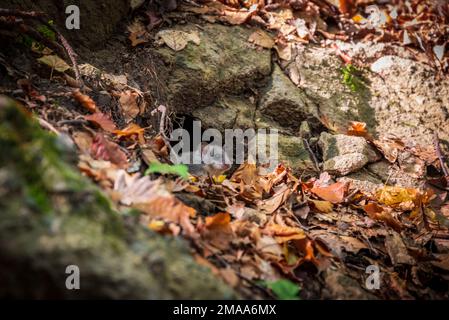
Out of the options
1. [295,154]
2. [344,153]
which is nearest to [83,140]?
[295,154]

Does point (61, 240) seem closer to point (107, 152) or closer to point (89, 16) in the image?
point (107, 152)

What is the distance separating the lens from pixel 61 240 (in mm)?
951

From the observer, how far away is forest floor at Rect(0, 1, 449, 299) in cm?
158

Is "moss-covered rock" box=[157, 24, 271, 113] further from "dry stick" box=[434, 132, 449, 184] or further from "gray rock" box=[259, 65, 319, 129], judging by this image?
"dry stick" box=[434, 132, 449, 184]

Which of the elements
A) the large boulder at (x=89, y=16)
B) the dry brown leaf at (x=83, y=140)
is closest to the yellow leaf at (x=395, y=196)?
the dry brown leaf at (x=83, y=140)

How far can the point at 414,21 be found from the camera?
3887 millimetres

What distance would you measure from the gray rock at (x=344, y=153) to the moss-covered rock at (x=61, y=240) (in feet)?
6.44

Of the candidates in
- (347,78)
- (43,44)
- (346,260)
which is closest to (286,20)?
(347,78)

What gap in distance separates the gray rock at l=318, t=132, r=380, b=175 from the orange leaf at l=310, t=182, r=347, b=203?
51cm

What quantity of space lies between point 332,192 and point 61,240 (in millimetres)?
1776

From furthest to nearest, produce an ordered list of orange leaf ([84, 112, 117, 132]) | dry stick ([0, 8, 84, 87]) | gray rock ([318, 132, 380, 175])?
gray rock ([318, 132, 380, 175]), dry stick ([0, 8, 84, 87]), orange leaf ([84, 112, 117, 132])

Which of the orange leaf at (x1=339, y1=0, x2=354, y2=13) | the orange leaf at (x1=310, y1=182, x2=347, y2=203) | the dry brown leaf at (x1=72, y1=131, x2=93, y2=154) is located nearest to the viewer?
the dry brown leaf at (x1=72, y1=131, x2=93, y2=154)

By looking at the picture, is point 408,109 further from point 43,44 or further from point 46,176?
point 46,176

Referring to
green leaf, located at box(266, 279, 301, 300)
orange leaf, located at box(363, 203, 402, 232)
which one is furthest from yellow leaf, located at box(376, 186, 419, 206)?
green leaf, located at box(266, 279, 301, 300)
